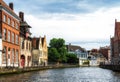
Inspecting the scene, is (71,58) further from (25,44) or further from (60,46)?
(25,44)

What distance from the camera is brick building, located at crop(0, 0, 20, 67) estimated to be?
207ft

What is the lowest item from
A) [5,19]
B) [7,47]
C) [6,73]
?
[6,73]

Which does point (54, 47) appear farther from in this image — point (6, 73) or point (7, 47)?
point (6, 73)

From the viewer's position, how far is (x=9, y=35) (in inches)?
2717

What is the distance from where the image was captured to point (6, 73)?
5078 centimetres

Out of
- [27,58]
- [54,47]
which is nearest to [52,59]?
[54,47]

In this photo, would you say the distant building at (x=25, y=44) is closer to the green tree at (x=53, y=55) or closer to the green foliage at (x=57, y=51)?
the green tree at (x=53, y=55)

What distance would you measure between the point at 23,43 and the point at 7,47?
18.5m

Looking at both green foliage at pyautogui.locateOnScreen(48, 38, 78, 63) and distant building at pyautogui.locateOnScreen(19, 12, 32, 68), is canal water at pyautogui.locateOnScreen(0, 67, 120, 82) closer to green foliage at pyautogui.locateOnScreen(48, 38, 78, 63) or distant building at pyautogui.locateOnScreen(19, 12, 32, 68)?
distant building at pyautogui.locateOnScreen(19, 12, 32, 68)

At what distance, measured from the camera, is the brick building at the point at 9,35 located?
63119 mm

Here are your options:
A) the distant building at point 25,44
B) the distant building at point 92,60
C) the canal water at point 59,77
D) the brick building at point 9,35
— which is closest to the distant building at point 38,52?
the distant building at point 25,44

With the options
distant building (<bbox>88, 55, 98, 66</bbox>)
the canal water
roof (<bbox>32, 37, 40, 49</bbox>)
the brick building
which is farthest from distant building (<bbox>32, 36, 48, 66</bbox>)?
distant building (<bbox>88, 55, 98, 66</bbox>)

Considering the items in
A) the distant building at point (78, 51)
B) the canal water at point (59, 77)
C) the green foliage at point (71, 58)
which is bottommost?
the canal water at point (59, 77)

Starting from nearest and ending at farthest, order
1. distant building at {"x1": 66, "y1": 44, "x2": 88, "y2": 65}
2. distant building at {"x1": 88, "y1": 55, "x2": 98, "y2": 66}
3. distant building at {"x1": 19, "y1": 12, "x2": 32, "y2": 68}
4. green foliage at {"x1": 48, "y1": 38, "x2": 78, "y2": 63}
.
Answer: distant building at {"x1": 19, "y1": 12, "x2": 32, "y2": 68} → green foliage at {"x1": 48, "y1": 38, "x2": 78, "y2": 63} → distant building at {"x1": 66, "y1": 44, "x2": 88, "y2": 65} → distant building at {"x1": 88, "y1": 55, "x2": 98, "y2": 66}
